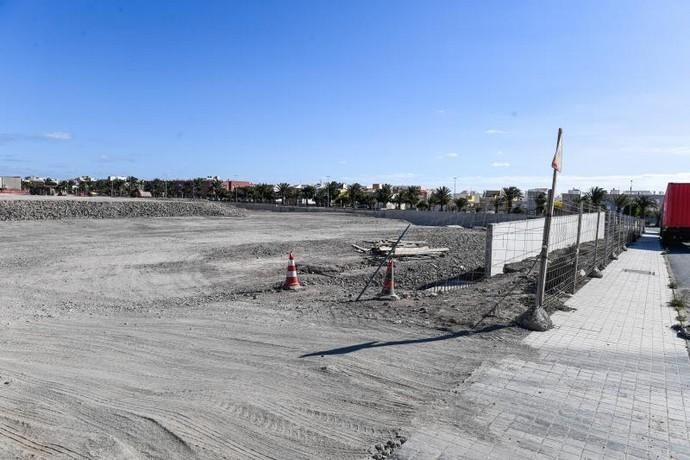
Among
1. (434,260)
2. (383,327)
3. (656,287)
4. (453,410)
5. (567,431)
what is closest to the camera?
(567,431)

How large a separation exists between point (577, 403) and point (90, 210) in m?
49.4

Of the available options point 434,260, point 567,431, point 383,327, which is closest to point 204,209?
point 434,260

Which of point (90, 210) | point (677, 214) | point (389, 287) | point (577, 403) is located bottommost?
point (577, 403)

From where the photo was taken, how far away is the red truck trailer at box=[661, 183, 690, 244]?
26.5 m

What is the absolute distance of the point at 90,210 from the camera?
4588 cm

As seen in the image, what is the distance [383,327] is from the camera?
291 inches

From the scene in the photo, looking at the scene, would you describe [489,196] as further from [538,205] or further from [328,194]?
[328,194]

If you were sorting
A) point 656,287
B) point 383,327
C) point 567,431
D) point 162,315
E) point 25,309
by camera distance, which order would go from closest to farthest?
point 567,431
point 383,327
point 162,315
point 25,309
point 656,287

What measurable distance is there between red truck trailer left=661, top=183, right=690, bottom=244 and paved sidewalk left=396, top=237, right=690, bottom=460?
23436 millimetres

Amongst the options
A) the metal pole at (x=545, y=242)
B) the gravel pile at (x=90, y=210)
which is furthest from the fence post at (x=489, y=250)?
the gravel pile at (x=90, y=210)

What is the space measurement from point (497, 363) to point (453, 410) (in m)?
1.57

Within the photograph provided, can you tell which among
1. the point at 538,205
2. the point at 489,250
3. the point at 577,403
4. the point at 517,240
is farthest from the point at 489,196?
the point at 577,403

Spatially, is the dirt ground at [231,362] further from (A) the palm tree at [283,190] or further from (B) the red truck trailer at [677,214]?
(A) the palm tree at [283,190]

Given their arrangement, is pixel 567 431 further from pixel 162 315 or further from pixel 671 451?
pixel 162 315
